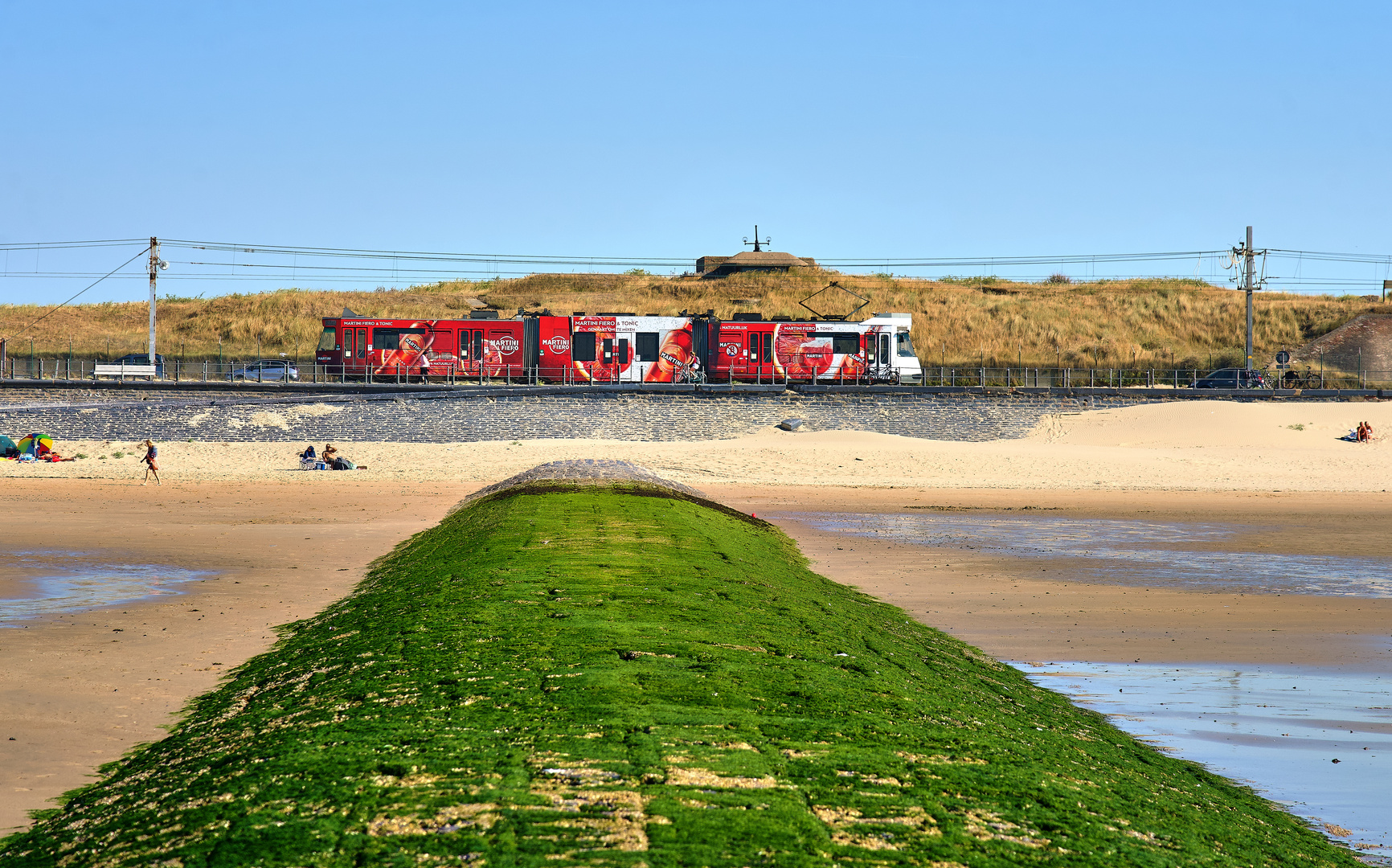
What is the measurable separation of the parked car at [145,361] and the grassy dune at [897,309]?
1780 cm

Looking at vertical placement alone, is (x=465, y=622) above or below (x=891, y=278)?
below

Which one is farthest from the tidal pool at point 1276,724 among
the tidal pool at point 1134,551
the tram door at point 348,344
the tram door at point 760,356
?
the tram door at point 348,344

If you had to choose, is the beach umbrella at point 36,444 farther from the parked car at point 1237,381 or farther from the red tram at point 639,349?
the parked car at point 1237,381

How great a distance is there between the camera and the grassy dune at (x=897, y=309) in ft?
298

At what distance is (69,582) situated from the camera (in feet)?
54.5

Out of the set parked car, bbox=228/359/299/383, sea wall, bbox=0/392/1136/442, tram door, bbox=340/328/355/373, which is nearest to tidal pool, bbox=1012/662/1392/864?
sea wall, bbox=0/392/1136/442

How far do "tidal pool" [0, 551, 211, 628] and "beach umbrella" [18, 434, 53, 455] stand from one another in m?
23.8

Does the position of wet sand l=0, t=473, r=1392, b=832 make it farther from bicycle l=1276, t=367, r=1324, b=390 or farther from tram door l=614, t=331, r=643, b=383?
bicycle l=1276, t=367, r=1324, b=390

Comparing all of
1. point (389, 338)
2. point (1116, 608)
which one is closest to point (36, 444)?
point (389, 338)

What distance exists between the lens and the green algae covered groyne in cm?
A: 582

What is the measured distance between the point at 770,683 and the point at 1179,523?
70.9ft

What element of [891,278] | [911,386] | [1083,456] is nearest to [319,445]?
[911,386]

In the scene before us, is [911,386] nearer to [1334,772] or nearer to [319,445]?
[319,445]

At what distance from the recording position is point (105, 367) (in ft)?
183
